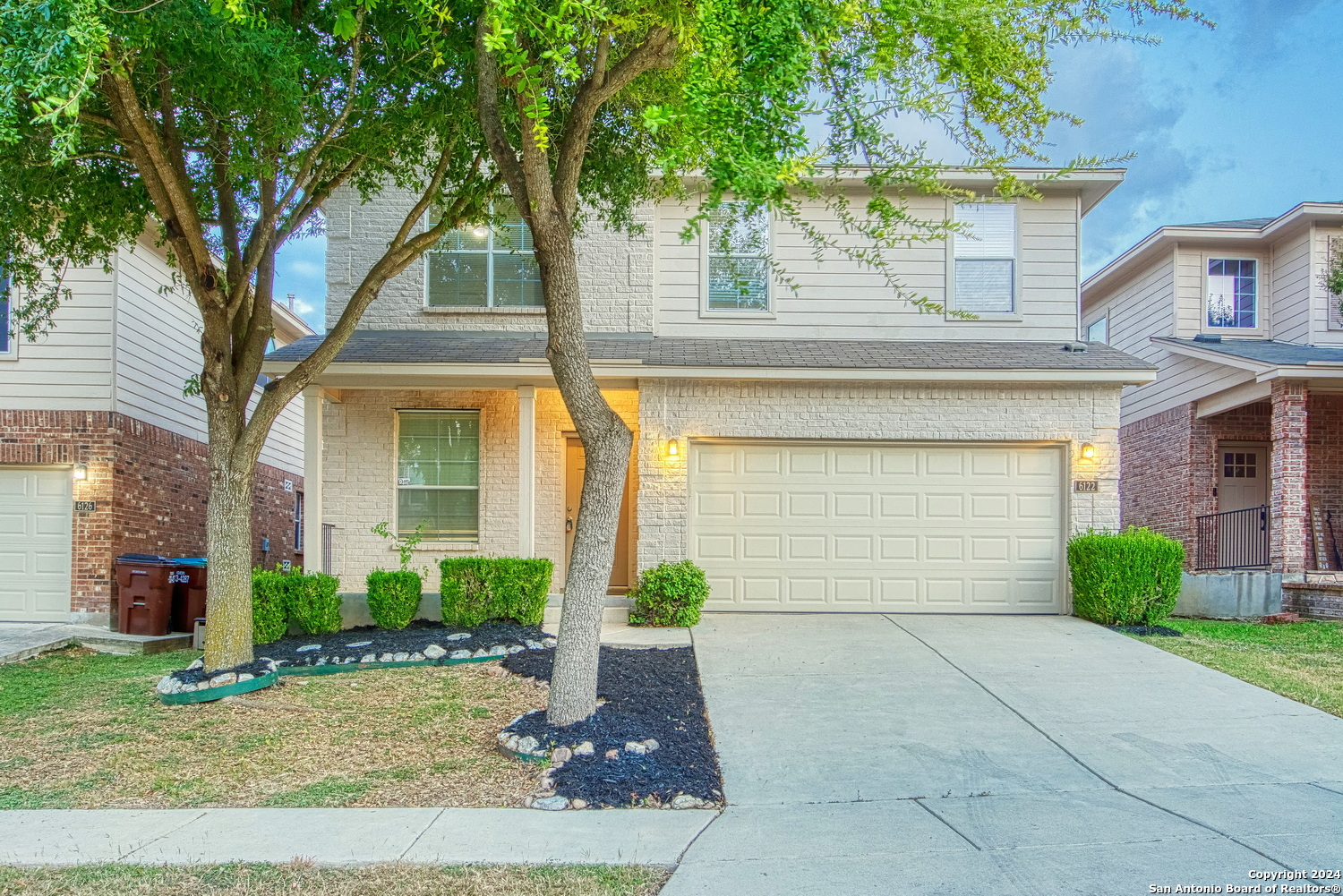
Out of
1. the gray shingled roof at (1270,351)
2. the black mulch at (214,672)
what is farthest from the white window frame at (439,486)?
the gray shingled roof at (1270,351)

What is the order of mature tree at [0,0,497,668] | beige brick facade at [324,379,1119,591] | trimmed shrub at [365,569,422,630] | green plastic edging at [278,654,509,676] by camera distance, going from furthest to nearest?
beige brick facade at [324,379,1119,591]
trimmed shrub at [365,569,422,630]
green plastic edging at [278,654,509,676]
mature tree at [0,0,497,668]

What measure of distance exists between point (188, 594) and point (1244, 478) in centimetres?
1504

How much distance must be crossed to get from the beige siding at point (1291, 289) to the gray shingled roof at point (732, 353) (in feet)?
15.2

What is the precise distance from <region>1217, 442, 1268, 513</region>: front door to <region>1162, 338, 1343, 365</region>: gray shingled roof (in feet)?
5.38

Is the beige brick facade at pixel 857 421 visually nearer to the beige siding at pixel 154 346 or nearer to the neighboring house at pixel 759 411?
the neighboring house at pixel 759 411

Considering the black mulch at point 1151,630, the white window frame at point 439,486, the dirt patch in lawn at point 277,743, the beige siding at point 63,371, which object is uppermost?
the beige siding at point 63,371

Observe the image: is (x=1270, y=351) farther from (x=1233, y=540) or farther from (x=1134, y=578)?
(x=1134, y=578)

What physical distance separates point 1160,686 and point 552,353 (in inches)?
216

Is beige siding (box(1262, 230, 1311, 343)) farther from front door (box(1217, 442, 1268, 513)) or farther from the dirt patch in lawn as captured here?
the dirt patch in lawn

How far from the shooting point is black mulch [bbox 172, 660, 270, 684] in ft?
24.3

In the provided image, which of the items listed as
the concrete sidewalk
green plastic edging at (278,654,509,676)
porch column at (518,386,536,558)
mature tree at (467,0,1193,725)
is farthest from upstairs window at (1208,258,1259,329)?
the concrete sidewalk

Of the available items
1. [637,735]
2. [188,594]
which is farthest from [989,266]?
[188,594]

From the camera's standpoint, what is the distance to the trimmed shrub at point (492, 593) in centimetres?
952

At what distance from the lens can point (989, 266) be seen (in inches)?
462
